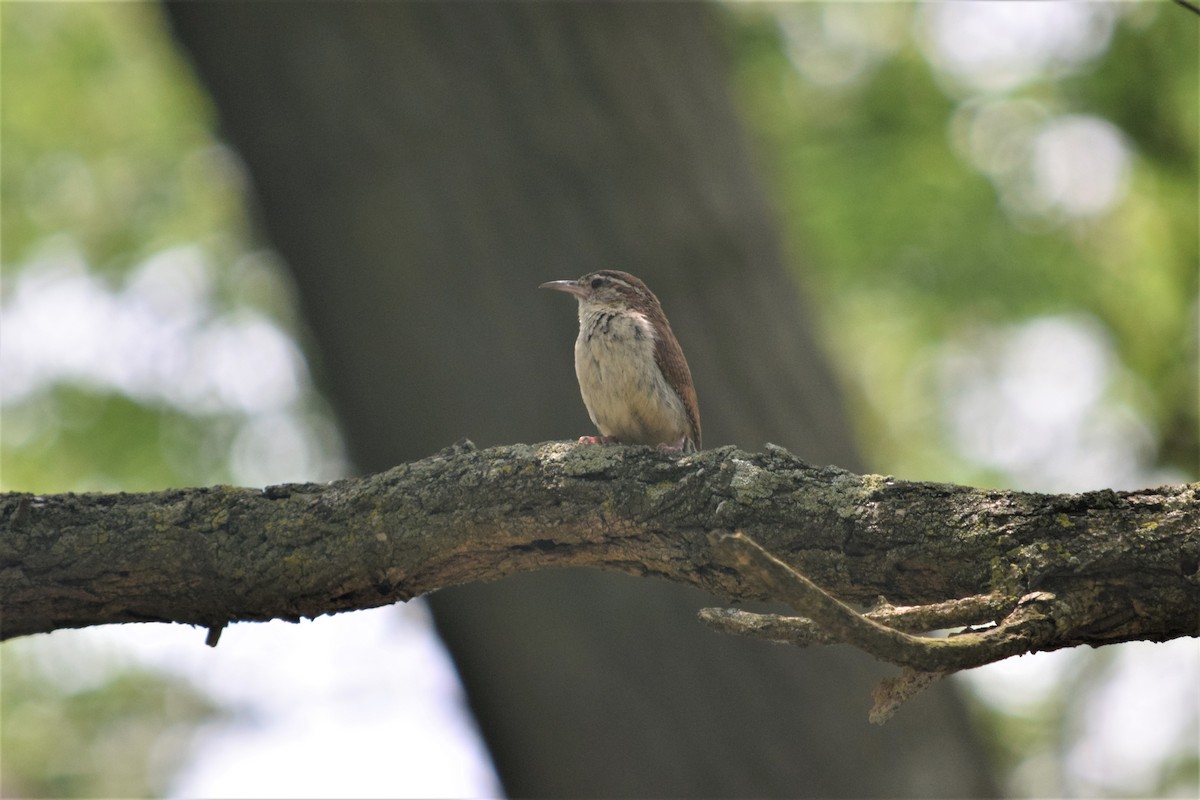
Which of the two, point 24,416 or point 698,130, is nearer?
point 698,130

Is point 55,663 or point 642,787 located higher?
point 55,663

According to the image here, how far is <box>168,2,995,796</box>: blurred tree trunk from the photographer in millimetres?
7828

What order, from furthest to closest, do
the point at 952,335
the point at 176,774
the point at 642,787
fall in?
1. the point at 176,774
2. the point at 952,335
3. the point at 642,787

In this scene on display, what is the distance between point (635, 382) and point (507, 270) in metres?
2.60

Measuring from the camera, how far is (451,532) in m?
3.66

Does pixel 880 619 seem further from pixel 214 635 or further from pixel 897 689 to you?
pixel 214 635

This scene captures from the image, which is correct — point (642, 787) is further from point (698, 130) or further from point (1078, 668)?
point (1078, 668)

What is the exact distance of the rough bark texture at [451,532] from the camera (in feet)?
11.2

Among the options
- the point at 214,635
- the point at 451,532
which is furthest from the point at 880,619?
the point at 214,635

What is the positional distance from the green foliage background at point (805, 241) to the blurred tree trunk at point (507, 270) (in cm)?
155

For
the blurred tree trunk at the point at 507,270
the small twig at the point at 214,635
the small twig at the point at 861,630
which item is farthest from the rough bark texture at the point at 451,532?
the blurred tree trunk at the point at 507,270

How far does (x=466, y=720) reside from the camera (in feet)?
28.2

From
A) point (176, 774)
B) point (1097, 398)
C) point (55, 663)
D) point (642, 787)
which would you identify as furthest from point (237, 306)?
point (1097, 398)

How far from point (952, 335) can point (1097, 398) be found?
5.54 feet
